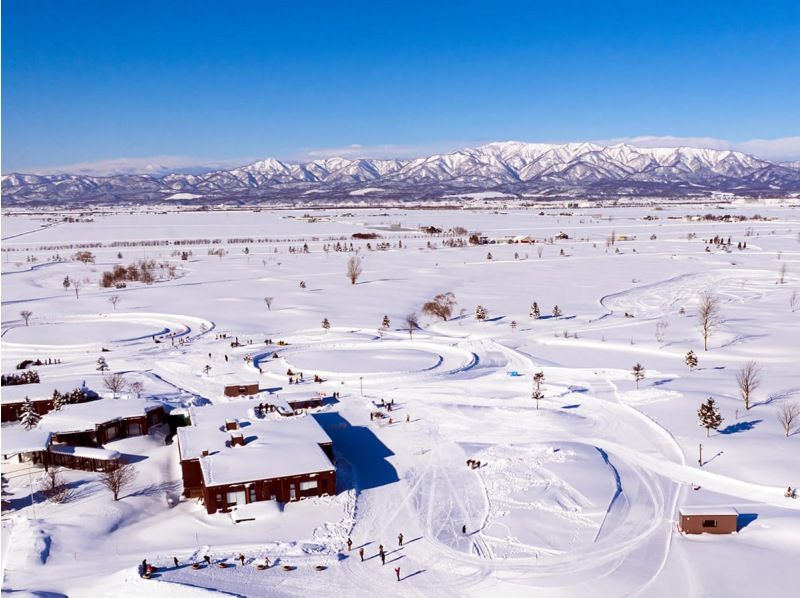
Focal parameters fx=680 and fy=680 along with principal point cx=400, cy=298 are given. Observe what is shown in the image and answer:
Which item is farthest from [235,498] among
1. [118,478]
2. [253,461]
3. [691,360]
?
[691,360]

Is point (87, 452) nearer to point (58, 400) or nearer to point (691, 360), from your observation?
point (58, 400)

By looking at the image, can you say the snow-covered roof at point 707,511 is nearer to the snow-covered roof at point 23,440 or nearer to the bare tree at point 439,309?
the snow-covered roof at point 23,440

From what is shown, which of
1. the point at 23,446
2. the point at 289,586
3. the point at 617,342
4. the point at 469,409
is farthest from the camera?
the point at 617,342

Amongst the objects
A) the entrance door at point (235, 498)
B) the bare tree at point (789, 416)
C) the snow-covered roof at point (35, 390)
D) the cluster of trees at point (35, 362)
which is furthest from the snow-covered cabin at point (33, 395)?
the bare tree at point (789, 416)

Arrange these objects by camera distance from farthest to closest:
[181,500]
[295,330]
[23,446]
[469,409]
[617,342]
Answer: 1. [295,330]
2. [617,342]
3. [469,409]
4. [23,446]
5. [181,500]

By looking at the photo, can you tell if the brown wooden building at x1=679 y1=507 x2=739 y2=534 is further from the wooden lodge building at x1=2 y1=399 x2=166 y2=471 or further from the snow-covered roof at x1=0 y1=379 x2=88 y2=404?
the snow-covered roof at x1=0 y1=379 x2=88 y2=404

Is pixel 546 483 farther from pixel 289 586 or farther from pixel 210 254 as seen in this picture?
pixel 210 254

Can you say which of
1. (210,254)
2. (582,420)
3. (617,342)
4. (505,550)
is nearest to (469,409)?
(582,420)
